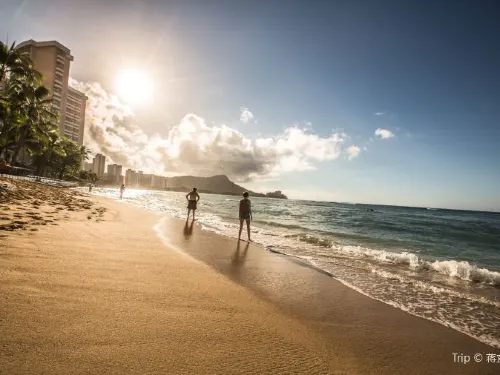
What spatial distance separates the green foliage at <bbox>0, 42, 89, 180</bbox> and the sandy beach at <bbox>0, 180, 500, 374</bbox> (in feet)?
82.0

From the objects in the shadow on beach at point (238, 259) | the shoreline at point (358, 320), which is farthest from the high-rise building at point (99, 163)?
the shoreline at point (358, 320)

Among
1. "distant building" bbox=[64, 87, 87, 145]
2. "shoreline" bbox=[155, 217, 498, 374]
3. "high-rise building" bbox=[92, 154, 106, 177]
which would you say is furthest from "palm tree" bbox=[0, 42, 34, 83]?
"high-rise building" bbox=[92, 154, 106, 177]

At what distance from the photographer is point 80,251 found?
18.0ft

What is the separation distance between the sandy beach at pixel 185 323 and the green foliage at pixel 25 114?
24991 mm

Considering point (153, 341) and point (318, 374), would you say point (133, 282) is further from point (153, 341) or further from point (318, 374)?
point (318, 374)

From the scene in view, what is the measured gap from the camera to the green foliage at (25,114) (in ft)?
73.2

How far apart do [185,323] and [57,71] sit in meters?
133

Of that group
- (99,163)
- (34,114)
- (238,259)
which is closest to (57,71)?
(99,163)

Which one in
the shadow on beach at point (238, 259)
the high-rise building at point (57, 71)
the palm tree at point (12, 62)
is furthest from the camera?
the high-rise building at point (57, 71)

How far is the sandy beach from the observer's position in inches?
90.8

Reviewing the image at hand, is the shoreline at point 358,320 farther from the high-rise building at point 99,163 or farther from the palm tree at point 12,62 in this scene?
the high-rise building at point 99,163

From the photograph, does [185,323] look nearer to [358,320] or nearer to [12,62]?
[358,320]

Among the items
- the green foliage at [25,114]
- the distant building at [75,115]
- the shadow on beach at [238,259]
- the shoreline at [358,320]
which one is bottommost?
the shadow on beach at [238,259]

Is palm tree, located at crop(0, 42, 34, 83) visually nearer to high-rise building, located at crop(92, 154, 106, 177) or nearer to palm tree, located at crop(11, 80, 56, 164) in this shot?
palm tree, located at crop(11, 80, 56, 164)
